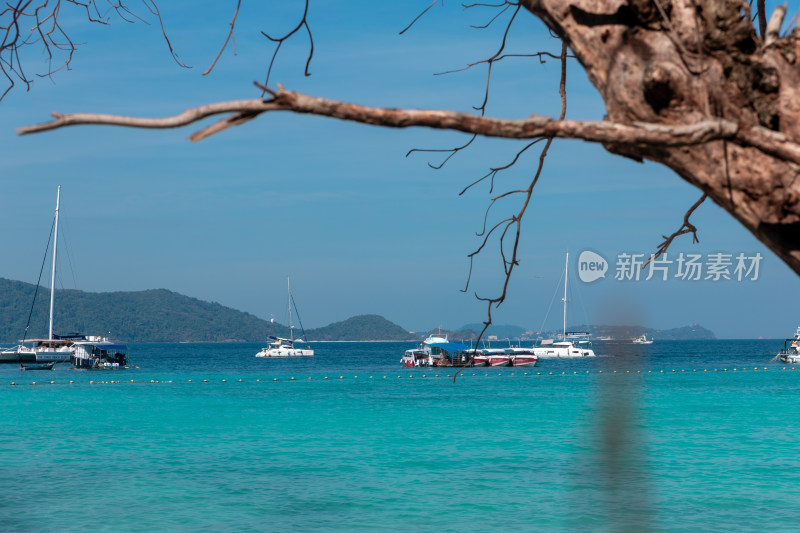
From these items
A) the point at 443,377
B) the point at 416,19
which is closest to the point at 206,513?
the point at 416,19

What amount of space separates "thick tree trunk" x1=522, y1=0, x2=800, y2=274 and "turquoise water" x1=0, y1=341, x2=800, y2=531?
63.1 inches

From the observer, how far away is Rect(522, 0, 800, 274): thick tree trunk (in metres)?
1.56

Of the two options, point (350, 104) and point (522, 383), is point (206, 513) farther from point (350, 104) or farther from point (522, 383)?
point (522, 383)

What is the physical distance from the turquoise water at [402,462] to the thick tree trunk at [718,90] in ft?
5.26

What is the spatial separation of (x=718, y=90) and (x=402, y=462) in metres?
20.5

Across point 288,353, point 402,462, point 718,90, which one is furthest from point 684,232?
point 288,353

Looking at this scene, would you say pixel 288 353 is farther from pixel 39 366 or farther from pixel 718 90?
pixel 718 90

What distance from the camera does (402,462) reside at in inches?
841

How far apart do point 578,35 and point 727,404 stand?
123ft

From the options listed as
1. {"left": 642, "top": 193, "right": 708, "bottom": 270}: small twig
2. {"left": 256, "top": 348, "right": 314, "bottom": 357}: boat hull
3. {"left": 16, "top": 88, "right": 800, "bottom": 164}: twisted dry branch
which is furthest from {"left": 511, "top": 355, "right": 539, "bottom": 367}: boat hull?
{"left": 16, "top": 88, "right": 800, "bottom": 164}: twisted dry branch

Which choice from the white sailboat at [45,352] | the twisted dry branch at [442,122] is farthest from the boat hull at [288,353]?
the twisted dry branch at [442,122]

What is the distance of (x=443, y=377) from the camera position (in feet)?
182

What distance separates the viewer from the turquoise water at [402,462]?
49.6 ft

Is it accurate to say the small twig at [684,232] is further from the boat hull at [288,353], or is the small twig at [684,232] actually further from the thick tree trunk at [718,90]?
the boat hull at [288,353]
